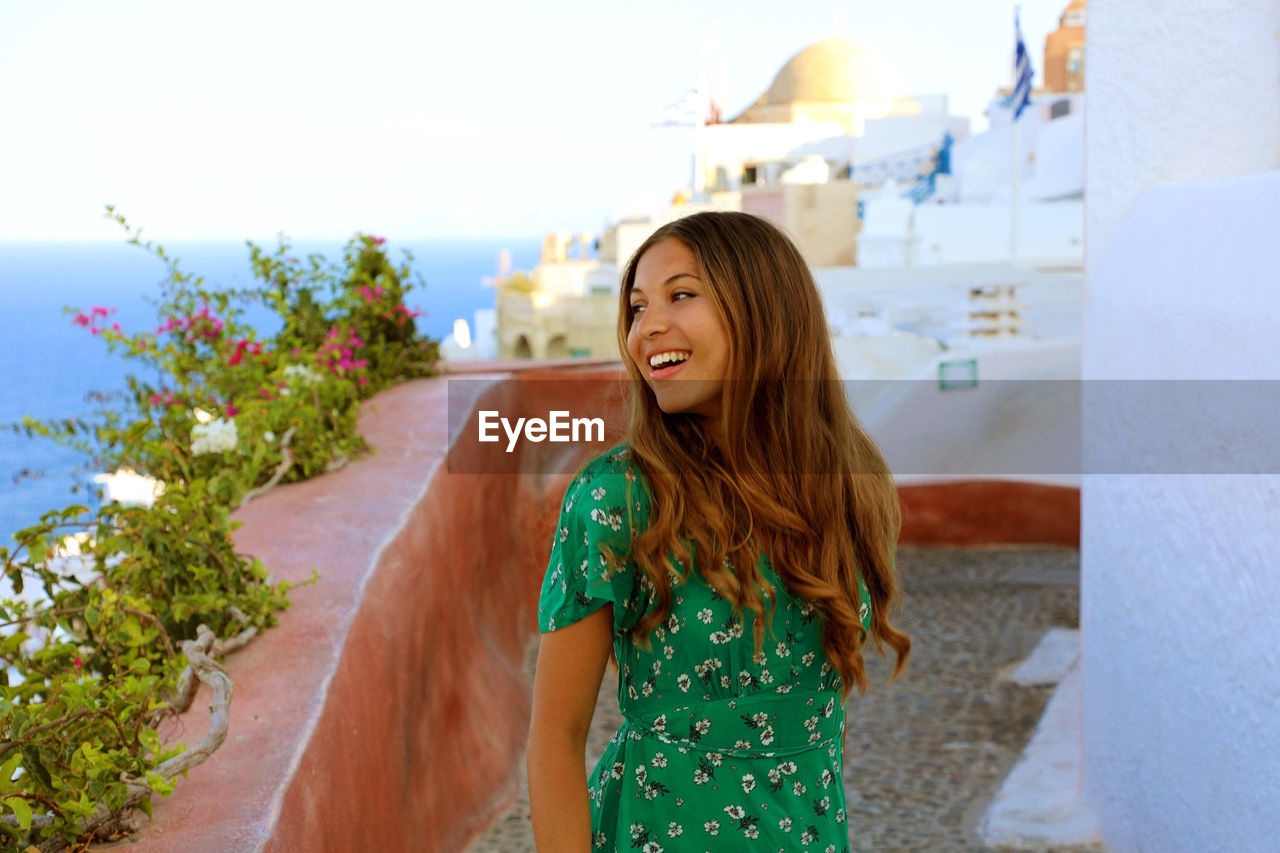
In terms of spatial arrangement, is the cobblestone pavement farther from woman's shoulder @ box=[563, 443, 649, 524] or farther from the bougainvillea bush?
woman's shoulder @ box=[563, 443, 649, 524]

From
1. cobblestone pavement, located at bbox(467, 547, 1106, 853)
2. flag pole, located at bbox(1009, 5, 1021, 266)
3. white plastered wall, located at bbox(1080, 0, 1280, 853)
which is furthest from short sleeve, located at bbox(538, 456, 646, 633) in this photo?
flag pole, located at bbox(1009, 5, 1021, 266)

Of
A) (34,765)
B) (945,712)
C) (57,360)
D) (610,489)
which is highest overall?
(610,489)

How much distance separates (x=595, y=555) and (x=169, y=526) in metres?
1.91

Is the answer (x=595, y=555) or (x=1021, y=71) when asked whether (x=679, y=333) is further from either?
(x=1021, y=71)

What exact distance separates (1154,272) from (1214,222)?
34 centimetres

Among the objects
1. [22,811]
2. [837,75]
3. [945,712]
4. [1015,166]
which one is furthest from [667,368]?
[837,75]

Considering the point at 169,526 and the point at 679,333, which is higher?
the point at 679,333

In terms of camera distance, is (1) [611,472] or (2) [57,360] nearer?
(1) [611,472]

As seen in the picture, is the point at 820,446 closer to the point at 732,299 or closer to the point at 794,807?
the point at 732,299

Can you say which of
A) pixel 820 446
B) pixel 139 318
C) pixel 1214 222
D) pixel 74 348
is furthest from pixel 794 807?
pixel 139 318

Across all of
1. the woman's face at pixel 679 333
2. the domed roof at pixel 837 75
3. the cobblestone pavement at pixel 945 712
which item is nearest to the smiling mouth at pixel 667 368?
the woman's face at pixel 679 333

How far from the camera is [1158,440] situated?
3875mm

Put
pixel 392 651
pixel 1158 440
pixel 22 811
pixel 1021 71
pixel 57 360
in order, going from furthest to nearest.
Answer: pixel 57 360, pixel 1021 71, pixel 1158 440, pixel 392 651, pixel 22 811

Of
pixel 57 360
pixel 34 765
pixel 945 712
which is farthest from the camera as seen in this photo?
pixel 57 360
